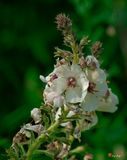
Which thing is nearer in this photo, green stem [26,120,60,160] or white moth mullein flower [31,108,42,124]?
green stem [26,120,60,160]

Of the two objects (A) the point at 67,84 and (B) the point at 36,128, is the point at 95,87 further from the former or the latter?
(B) the point at 36,128

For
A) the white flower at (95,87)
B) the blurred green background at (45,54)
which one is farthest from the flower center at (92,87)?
the blurred green background at (45,54)

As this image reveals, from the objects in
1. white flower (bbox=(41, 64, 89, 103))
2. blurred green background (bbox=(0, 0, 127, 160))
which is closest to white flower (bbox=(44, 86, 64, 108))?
white flower (bbox=(41, 64, 89, 103))

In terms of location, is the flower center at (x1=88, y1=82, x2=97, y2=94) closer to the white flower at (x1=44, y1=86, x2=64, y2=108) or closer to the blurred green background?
the white flower at (x1=44, y1=86, x2=64, y2=108)

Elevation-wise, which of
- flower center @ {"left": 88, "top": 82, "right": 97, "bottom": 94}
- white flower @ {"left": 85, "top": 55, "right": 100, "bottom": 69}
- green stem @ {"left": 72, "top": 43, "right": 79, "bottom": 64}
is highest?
green stem @ {"left": 72, "top": 43, "right": 79, "bottom": 64}

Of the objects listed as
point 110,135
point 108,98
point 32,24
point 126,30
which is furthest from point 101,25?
point 108,98

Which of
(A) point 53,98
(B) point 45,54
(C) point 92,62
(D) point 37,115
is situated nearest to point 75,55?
(C) point 92,62

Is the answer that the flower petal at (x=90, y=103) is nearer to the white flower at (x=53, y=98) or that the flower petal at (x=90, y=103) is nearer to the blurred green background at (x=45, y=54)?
the white flower at (x=53, y=98)
